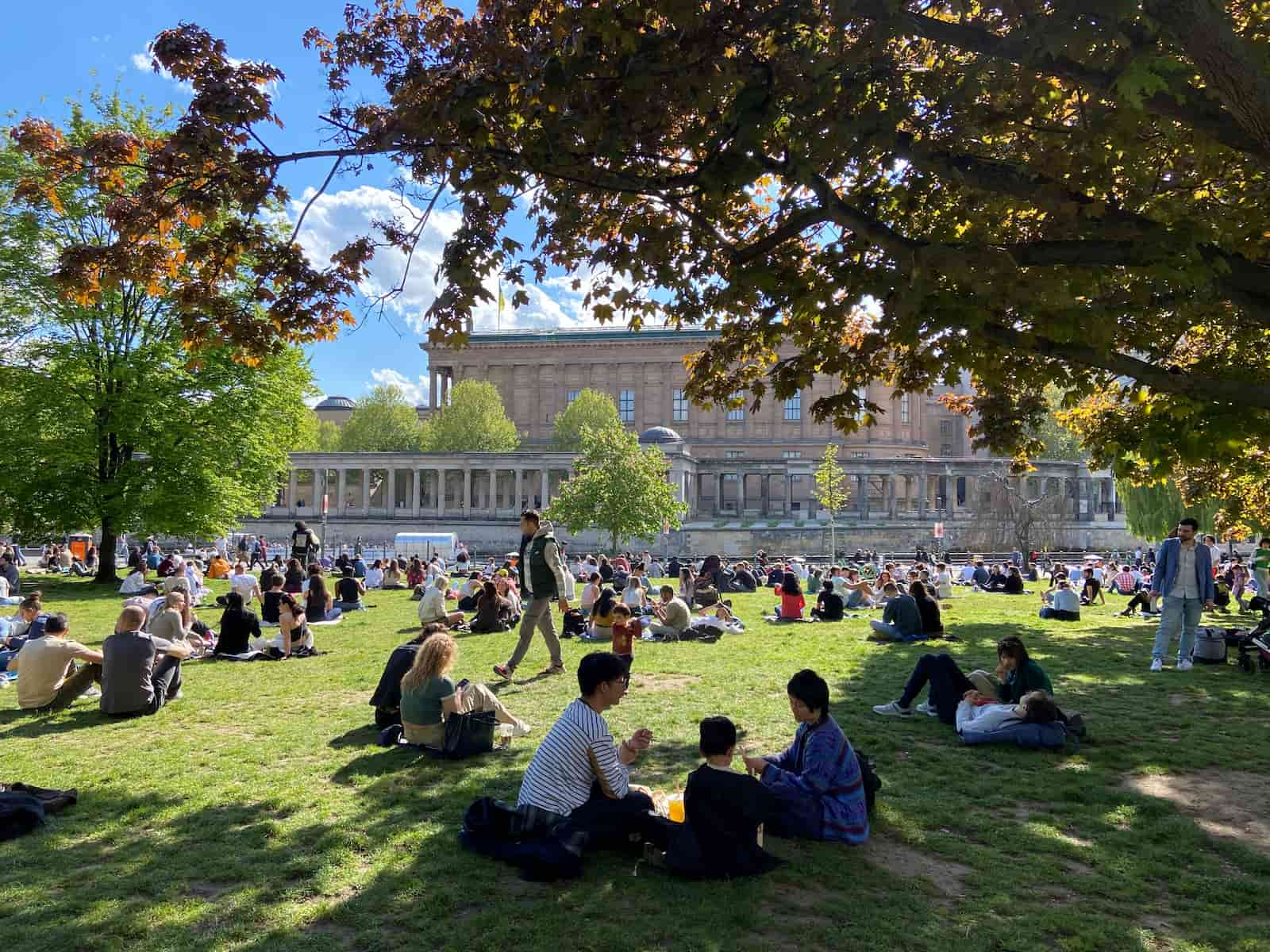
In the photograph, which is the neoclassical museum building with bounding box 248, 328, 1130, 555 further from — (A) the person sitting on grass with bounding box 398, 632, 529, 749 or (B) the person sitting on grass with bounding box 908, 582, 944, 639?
(A) the person sitting on grass with bounding box 398, 632, 529, 749

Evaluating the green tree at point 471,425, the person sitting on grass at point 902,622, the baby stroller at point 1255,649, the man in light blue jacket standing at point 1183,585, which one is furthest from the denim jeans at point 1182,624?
the green tree at point 471,425

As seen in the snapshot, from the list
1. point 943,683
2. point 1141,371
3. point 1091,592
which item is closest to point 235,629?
point 943,683

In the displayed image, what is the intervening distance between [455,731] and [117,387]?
2433 cm

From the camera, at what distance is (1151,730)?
934 cm

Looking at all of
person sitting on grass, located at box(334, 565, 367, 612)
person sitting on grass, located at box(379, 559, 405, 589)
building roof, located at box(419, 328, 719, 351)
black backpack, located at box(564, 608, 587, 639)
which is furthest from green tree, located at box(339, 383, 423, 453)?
black backpack, located at box(564, 608, 587, 639)

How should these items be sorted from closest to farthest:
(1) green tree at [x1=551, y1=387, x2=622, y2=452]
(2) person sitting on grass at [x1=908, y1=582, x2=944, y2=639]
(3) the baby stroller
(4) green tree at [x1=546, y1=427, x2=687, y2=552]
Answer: (3) the baby stroller
(2) person sitting on grass at [x1=908, y1=582, x2=944, y2=639]
(4) green tree at [x1=546, y1=427, x2=687, y2=552]
(1) green tree at [x1=551, y1=387, x2=622, y2=452]

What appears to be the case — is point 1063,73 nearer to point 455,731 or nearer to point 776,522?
point 455,731

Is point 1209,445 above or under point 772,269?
under

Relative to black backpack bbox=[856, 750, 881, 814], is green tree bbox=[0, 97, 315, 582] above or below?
above

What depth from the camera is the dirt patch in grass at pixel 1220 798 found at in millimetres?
6348

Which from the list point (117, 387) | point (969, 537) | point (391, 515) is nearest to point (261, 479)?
point (117, 387)

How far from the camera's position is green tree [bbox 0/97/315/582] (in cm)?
2569

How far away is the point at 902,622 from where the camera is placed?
636 inches

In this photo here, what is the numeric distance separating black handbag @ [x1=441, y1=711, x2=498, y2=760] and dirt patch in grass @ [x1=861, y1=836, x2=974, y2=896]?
140 inches
